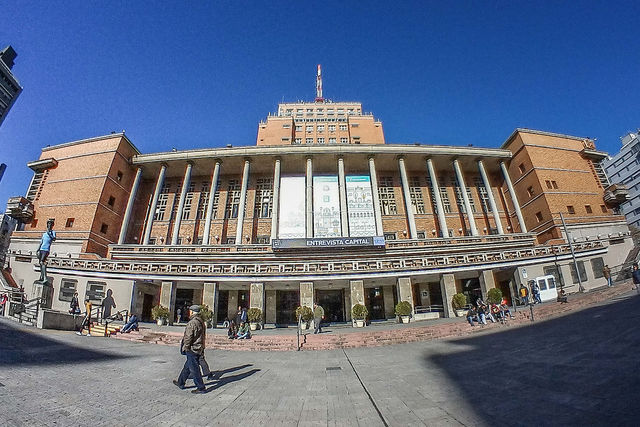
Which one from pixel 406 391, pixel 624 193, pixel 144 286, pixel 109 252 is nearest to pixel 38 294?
pixel 144 286

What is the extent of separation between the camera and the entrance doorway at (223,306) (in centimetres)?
2316

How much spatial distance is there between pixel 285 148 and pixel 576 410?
3081 centimetres

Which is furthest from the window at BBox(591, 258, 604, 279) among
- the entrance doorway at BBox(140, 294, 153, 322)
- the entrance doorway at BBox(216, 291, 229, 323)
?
the entrance doorway at BBox(140, 294, 153, 322)

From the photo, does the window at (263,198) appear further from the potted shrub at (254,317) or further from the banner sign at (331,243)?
the potted shrub at (254,317)

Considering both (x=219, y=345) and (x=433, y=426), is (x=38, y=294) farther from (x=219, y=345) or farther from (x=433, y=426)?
(x=433, y=426)

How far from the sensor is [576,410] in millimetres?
3602

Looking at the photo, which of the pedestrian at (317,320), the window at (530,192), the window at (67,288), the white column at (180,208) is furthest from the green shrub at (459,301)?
the window at (67,288)

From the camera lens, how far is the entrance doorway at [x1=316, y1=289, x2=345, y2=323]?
23.3 metres

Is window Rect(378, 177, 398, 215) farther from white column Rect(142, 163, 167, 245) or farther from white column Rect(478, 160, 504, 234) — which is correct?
white column Rect(142, 163, 167, 245)

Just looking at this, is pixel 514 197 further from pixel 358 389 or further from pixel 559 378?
pixel 358 389

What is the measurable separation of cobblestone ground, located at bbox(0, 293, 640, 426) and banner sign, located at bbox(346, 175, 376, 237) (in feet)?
65.9

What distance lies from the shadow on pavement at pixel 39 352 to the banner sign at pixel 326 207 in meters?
20.7

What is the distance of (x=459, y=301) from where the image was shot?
19.5m

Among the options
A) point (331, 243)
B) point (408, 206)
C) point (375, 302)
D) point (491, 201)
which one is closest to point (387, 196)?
point (408, 206)
